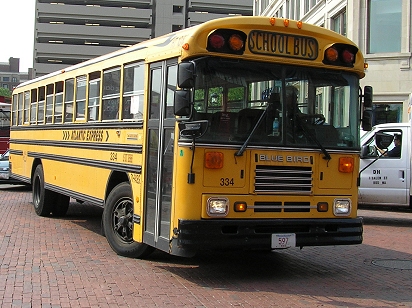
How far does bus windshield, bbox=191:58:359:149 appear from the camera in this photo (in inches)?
274

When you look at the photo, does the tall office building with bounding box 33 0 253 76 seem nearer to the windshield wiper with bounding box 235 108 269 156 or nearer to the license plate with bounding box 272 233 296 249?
the windshield wiper with bounding box 235 108 269 156

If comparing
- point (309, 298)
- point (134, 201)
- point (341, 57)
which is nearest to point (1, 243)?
point (134, 201)

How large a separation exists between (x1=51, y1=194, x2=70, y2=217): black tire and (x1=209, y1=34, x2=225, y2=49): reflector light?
7001 millimetres

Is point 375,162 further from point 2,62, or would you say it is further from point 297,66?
point 2,62

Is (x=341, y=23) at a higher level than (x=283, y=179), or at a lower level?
higher

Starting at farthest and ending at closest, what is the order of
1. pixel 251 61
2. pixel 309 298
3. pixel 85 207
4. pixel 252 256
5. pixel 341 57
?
pixel 85 207 → pixel 252 256 → pixel 341 57 → pixel 251 61 → pixel 309 298

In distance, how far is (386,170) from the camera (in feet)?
44.9

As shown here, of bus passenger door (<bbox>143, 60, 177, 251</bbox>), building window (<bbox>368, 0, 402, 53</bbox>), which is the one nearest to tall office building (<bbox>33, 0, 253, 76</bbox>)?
building window (<bbox>368, 0, 402, 53</bbox>)

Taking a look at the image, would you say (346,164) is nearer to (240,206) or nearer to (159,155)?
(240,206)

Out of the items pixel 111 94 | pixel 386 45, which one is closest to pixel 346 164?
pixel 111 94

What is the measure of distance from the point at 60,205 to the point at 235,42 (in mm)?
7209

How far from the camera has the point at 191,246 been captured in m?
6.78

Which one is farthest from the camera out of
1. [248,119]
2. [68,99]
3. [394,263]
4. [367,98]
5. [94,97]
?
[68,99]

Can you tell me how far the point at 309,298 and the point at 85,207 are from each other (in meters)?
9.27
